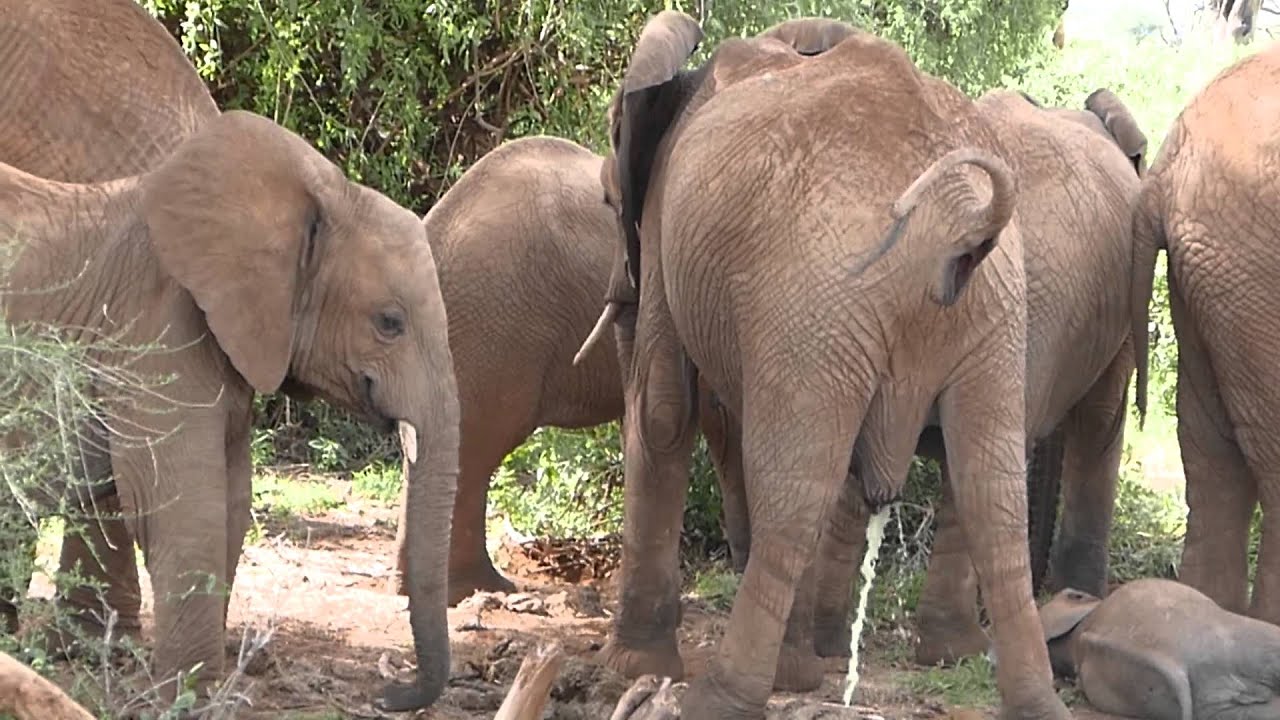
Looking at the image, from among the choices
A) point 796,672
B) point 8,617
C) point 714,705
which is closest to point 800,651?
point 796,672

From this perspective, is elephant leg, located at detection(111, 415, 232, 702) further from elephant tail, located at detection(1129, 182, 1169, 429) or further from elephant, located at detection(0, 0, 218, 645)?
elephant tail, located at detection(1129, 182, 1169, 429)

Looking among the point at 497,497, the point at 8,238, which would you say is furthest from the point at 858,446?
the point at 497,497

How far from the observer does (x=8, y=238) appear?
5.07 metres

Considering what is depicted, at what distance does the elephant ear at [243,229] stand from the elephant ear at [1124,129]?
3.19m

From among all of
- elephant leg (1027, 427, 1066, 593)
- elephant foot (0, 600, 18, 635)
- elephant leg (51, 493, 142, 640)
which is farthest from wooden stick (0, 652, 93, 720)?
elephant leg (1027, 427, 1066, 593)

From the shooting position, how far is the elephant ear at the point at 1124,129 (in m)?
7.41

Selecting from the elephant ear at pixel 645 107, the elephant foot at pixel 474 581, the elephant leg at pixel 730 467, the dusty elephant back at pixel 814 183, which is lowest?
the elephant foot at pixel 474 581

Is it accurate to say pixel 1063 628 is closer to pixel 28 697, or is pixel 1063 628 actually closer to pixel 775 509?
pixel 775 509

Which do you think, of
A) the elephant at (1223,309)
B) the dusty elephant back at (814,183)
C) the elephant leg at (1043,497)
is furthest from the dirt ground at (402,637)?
the dusty elephant back at (814,183)

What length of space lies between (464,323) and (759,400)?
2438 millimetres

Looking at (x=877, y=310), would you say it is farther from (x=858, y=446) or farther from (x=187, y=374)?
(x=187, y=374)

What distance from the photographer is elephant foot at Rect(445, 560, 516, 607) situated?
24.1ft

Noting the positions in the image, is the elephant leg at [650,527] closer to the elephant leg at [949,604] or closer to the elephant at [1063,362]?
the elephant at [1063,362]

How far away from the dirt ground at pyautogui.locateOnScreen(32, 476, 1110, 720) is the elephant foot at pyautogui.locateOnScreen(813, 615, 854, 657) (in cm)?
8
